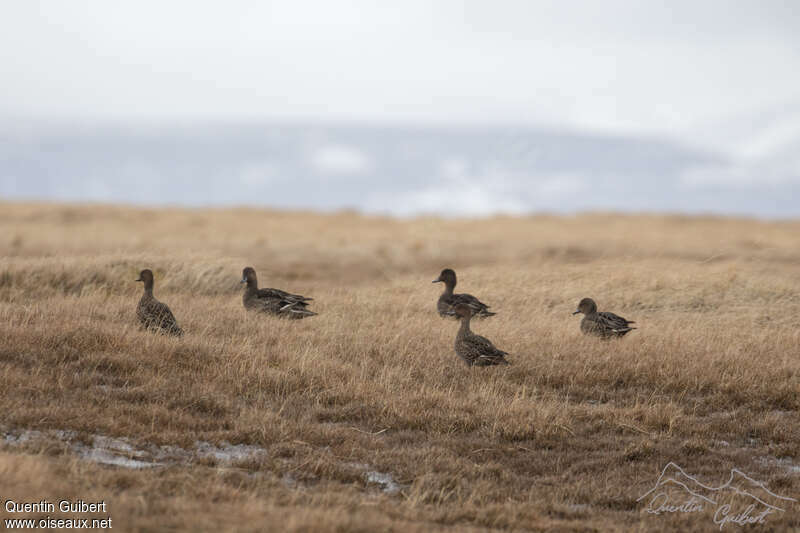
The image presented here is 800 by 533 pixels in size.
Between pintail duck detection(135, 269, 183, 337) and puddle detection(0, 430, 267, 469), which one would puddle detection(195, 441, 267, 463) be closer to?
puddle detection(0, 430, 267, 469)

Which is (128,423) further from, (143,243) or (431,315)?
(143,243)

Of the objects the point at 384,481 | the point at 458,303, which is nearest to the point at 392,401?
the point at 384,481

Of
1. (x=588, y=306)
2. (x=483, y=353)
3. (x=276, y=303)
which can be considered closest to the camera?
(x=483, y=353)

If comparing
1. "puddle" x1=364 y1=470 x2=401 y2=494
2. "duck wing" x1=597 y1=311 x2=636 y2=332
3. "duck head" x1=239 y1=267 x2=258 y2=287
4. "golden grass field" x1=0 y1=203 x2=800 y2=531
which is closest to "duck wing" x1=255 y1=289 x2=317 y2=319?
"golden grass field" x1=0 y1=203 x2=800 y2=531

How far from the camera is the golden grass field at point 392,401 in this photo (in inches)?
299

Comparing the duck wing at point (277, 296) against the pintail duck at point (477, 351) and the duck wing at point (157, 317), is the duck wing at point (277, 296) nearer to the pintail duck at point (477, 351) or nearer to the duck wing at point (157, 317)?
the duck wing at point (157, 317)

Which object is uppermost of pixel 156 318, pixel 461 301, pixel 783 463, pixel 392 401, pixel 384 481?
pixel 461 301

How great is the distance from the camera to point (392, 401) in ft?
34.4

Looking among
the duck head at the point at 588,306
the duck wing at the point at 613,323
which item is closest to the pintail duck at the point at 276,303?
the duck head at the point at 588,306

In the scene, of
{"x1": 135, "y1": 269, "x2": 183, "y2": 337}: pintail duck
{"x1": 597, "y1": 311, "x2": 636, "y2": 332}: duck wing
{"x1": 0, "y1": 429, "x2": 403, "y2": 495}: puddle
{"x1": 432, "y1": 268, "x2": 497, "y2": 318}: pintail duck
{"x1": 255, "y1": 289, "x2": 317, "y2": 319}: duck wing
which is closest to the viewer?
{"x1": 0, "y1": 429, "x2": 403, "y2": 495}: puddle

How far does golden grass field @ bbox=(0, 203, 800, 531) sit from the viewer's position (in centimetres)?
760

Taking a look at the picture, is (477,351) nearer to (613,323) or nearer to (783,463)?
(613,323)

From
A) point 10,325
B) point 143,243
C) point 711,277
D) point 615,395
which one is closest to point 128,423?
point 10,325

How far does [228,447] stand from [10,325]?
4.87 m
